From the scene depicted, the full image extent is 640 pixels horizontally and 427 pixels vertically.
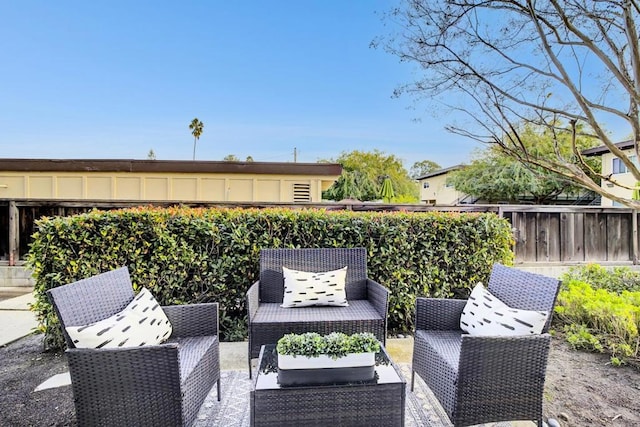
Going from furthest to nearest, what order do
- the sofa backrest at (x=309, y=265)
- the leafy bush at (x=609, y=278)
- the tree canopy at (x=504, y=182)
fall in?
the tree canopy at (x=504, y=182)
the leafy bush at (x=609, y=278)
the sofa backrest at (x=309, y=265)

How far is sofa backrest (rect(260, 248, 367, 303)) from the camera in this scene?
3.27 m

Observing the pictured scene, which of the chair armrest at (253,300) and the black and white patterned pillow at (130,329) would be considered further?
the chair armrest at (253,300)

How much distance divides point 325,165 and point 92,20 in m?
5.67

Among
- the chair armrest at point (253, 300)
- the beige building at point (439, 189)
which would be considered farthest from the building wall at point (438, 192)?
the chair armrest at point (253, 300)

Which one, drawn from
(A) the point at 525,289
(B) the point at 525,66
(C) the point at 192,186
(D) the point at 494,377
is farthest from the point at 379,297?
(C) the point at 192,186

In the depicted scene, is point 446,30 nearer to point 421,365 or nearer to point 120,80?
point 421,365

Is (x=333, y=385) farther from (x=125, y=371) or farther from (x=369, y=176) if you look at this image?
(x=369, y=176)

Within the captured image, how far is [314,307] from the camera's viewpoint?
3.11 metres

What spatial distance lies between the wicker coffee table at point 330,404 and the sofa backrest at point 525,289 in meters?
1.08

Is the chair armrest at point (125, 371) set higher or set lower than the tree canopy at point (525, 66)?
lower

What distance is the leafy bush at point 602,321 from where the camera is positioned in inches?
119

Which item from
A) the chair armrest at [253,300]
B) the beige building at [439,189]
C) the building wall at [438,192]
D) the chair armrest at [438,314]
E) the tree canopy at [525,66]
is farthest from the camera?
the building wall at [438,192]

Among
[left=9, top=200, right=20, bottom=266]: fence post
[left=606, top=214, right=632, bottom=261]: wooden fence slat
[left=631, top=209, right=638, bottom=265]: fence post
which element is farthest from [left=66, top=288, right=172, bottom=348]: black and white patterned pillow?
[left=631, top=209, right=638, bottom=265]: fence post

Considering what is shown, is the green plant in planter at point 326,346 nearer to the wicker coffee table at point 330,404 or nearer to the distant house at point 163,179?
the wicker coffee table at point 330,404
